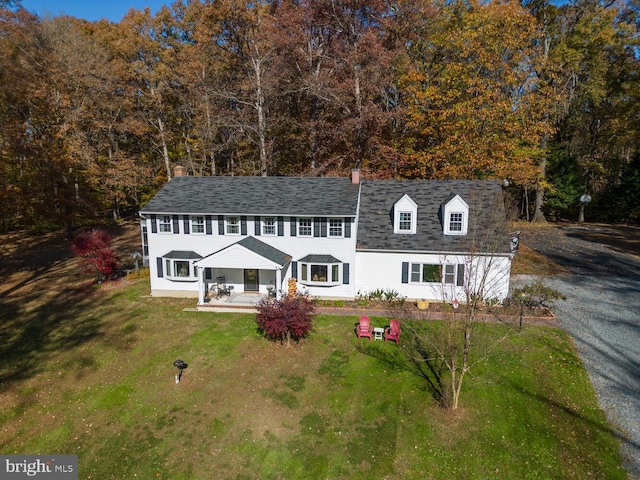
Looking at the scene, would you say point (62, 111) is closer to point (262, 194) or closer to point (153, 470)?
point (262, 194)

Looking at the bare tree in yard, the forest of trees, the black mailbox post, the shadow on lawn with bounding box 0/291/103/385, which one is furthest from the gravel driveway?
the shadow on lawn with bounding box 0/291/103/385

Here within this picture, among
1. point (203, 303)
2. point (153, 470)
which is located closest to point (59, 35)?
point (203, 303)

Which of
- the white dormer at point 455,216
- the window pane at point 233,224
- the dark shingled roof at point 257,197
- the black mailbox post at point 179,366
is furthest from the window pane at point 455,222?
the black mailbox post at point 179,366

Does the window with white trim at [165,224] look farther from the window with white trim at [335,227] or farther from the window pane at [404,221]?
the window pane at [404,221]

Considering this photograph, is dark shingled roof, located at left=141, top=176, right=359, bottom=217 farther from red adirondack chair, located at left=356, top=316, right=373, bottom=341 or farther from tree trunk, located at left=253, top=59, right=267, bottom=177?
tree trunk, located at left=253, top=59, right=267, bottom=177

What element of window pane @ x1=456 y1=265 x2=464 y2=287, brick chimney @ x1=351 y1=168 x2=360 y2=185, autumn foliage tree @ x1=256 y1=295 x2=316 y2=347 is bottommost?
autumn foliage tree @ x1=256 y1=295 x2=316 y2=347

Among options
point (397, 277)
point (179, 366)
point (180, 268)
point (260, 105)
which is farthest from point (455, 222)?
point (260, 105)
